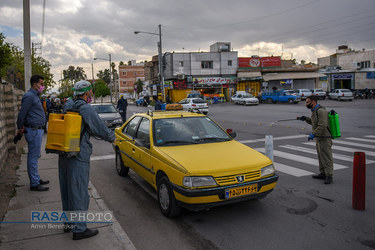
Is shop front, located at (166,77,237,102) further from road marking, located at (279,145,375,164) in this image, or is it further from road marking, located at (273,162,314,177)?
road marking, located at (273,162,314,177)

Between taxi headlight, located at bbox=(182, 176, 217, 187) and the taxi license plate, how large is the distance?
0.22m

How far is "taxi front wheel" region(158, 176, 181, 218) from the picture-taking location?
431cm

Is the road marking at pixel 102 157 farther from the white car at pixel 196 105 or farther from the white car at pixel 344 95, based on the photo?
the white car at pixel 344 95

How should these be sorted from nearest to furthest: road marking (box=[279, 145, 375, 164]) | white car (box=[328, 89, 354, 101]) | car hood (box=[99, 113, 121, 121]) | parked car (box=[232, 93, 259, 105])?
road marking (box=[279, 145, 375, 164])
car hood (box=[99, 113, 121, 121])
parked car (box=[232, 93, 259, 105])
white car (box=[328, 89, 354, 101])

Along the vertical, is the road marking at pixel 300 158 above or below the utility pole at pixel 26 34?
below

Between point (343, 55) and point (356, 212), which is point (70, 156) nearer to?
point (356, 212)

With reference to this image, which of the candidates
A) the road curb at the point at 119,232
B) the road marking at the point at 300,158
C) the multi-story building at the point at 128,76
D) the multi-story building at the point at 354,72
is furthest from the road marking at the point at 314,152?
the multi-story building at the point at 128,76

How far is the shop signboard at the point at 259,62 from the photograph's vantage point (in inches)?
1992

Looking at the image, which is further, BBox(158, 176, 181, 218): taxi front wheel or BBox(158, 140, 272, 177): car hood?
BBox(158, 176, 181, 218): taxi front wheel

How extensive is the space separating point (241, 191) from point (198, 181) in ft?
2.03

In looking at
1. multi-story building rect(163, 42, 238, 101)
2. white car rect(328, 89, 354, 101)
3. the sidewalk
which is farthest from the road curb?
multi-story building rect(163, 42, 238, 101)

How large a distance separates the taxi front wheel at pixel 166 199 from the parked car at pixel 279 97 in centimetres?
3500

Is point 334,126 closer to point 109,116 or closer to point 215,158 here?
point 215,158

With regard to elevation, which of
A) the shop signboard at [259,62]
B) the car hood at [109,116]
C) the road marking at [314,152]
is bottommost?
the road marking at [314,152]
